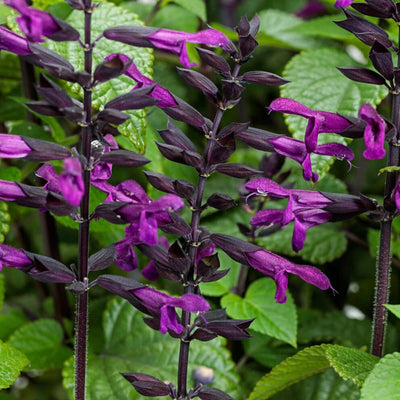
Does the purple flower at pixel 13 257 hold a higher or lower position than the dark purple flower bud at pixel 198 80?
lower

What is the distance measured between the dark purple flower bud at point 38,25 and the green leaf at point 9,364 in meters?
0.37

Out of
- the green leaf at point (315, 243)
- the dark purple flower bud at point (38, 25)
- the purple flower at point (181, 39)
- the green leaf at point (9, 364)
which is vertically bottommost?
the green leaf at point (315, 243)

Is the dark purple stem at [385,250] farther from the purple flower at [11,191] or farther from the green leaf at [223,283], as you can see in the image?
the purple flower at [11,191]

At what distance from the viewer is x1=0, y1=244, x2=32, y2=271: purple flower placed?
63 cm

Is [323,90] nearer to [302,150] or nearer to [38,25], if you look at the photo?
[302,150]

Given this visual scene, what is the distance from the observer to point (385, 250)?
0.72m

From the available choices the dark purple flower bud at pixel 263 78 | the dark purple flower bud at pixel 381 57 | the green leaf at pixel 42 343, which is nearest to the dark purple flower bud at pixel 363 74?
the dark purple flower bud at pixel 381 57

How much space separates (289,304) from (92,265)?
37cm

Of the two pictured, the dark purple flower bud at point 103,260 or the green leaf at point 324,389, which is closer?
the dark purple flower bud at point 103,260

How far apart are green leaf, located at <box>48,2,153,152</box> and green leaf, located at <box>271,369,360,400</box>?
469mm

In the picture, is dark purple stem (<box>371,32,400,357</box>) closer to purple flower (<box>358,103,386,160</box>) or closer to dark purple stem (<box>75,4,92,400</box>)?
purple flower (<box>358,103,386,160</box>)

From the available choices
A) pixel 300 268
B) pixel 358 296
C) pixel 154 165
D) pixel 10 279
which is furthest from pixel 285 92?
pixel 10 279

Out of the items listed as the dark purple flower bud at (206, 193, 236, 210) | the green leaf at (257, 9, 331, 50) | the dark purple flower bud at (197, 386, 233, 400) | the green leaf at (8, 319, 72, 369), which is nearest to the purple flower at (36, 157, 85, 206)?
the dark purple flower bud at (206, 193, 236, 210)

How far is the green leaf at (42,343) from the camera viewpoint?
3.19 ft
